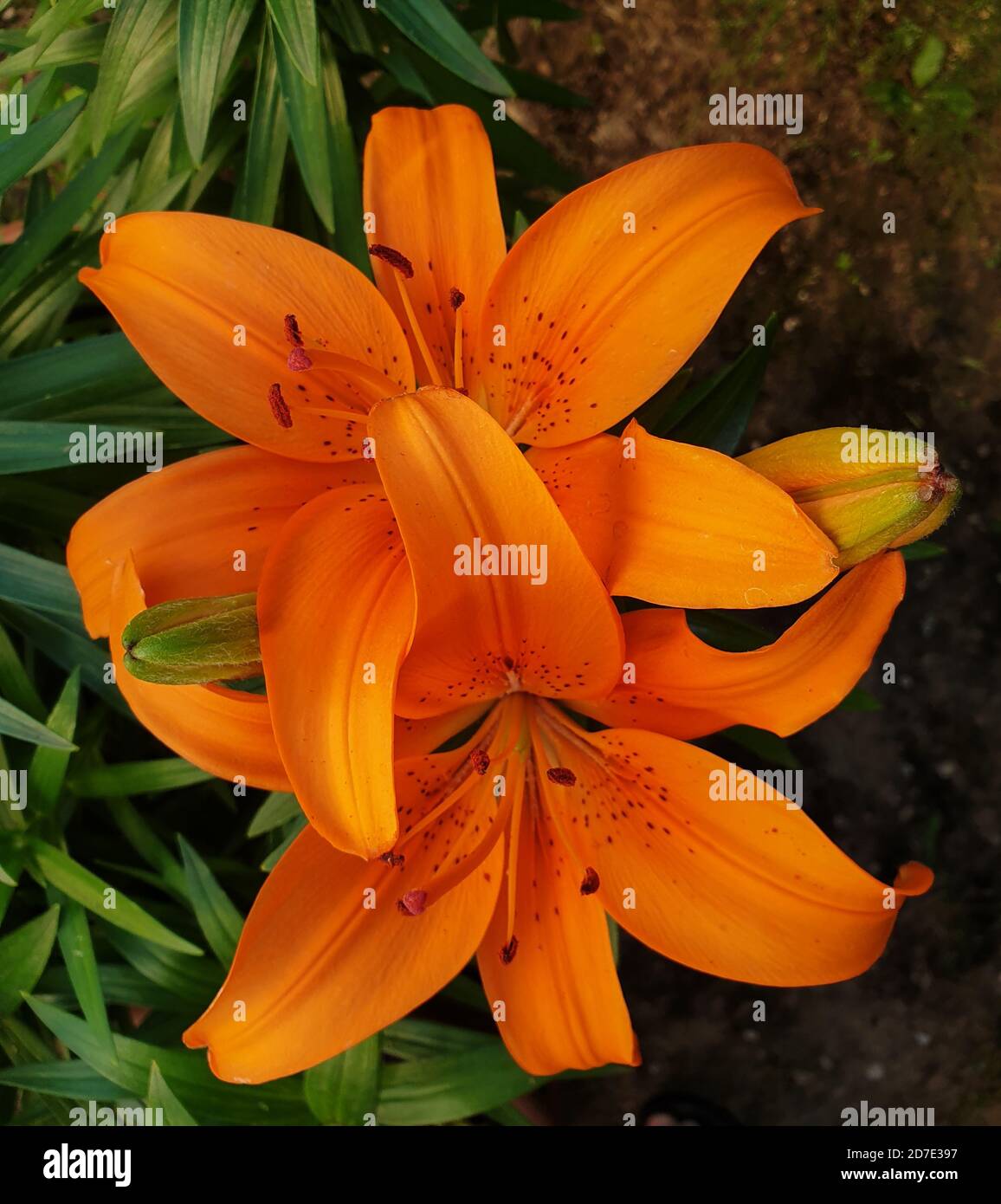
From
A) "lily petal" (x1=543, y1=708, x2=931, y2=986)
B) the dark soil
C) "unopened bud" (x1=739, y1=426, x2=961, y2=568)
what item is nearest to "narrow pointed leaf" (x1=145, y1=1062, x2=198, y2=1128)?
"lily petal" (x1=543, y1=708, x2=931, y2=986)

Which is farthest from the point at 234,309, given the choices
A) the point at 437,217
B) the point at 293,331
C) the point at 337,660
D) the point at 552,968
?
the point at 552,968

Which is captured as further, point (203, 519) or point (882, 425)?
point (882, 425)

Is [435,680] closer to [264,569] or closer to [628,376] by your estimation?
[264,569]

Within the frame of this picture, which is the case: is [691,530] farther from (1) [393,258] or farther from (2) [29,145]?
(2) [29,145]

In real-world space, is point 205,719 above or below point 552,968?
above

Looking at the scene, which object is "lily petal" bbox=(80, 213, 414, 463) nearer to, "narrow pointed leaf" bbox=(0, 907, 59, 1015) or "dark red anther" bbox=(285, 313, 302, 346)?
"dark red anther" bbox=(285, 313, 302, 346)

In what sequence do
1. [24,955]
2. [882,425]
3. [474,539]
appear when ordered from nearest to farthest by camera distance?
[474,539] → [24,955] → [882,425]
